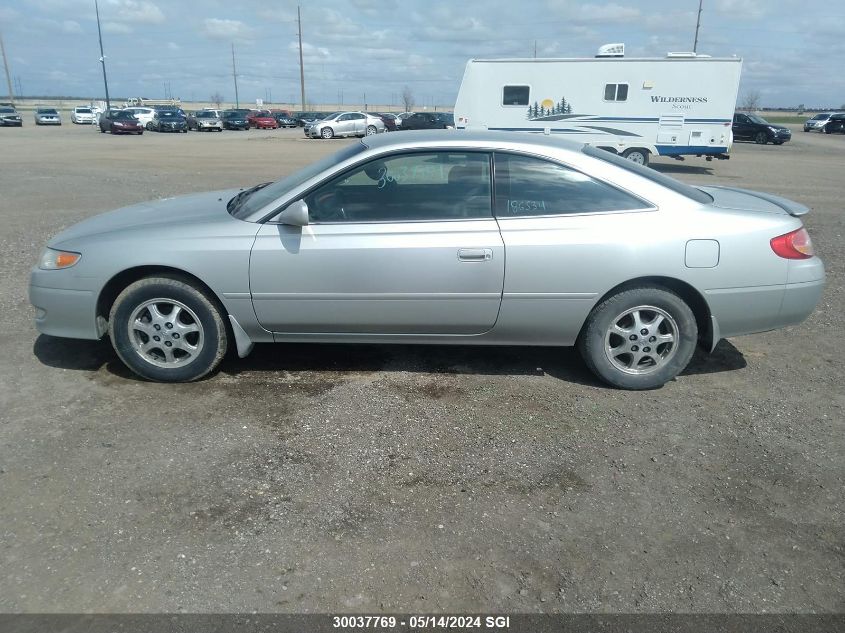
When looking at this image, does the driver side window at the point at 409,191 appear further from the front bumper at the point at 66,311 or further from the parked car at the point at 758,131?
the parked car at the point at 758,131

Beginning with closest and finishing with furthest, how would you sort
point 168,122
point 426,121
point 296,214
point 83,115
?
point 296,214, point 426,121, point 168,122, point 83,115

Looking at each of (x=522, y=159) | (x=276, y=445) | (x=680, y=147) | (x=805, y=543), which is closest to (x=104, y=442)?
(x=276, y=445)

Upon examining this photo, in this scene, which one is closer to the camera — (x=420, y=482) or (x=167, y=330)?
(x=420, y=482)

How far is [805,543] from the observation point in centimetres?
282

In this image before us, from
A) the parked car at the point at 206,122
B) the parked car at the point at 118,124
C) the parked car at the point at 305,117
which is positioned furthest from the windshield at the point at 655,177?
the parked car at the point at 305,117

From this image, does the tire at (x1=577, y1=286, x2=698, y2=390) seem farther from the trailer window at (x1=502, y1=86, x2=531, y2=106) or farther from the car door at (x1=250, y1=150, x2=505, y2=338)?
the trailer window at (x1=502, y1=86, x2=531, y2=106)

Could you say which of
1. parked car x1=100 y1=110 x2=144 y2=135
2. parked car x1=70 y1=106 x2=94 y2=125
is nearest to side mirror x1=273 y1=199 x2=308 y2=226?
parked car x1=100 y1=110 x2=144 y2=135

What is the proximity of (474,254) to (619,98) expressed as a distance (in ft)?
54.5

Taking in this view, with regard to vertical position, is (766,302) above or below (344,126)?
below

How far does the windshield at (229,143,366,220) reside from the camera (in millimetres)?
4172

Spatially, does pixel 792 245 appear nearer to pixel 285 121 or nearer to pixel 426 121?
pixel 426 121

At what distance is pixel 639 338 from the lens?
415 centimetres

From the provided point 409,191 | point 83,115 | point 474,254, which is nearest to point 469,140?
point 409,191

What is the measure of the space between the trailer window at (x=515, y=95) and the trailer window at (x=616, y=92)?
224 cm
